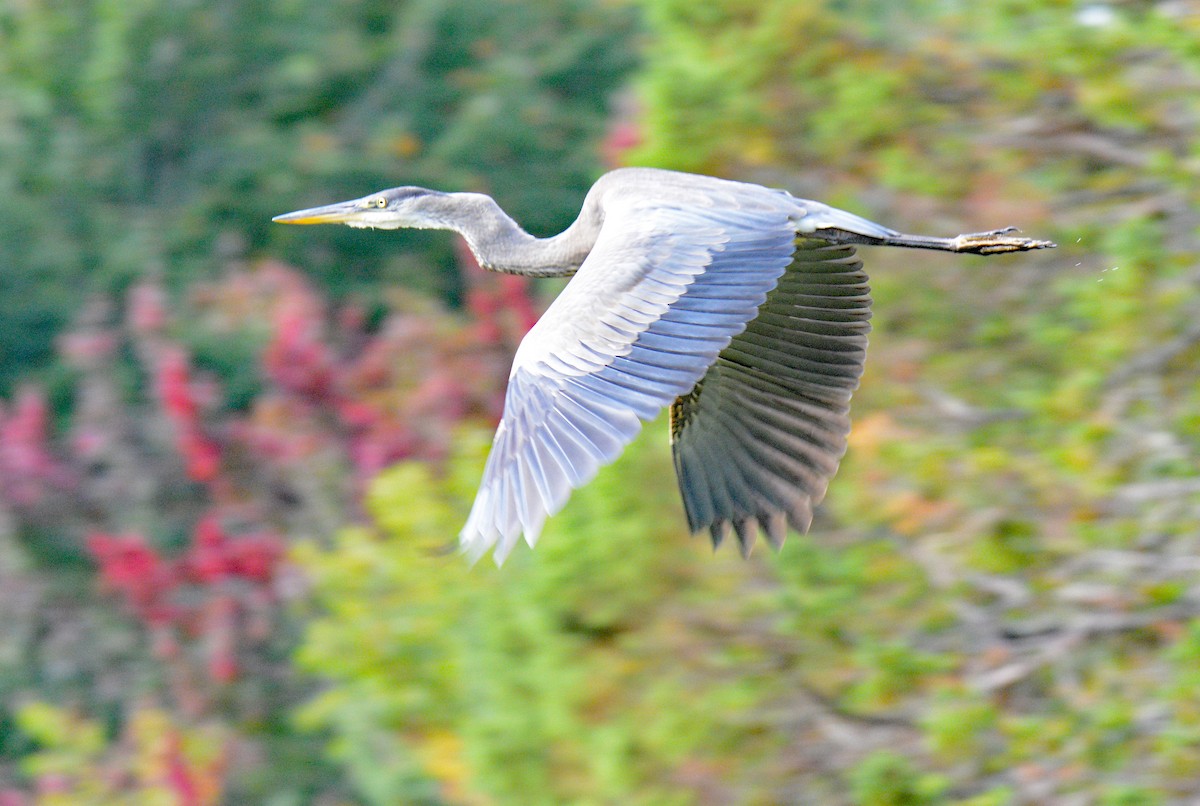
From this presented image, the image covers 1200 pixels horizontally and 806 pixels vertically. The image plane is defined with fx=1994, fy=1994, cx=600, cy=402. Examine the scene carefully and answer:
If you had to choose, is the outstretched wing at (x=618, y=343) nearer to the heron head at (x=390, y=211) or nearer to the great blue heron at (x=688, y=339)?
the great blue heron at (x=688, y=339)

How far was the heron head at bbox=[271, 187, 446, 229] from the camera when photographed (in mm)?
6074

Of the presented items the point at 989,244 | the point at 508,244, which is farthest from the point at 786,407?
the point at 508,244

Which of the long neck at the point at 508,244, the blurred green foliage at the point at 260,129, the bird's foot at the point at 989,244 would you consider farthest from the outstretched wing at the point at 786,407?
the blurred green foliage at the point at 260,129

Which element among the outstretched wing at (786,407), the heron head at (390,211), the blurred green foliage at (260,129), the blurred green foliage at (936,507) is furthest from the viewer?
the blurred green foliage at (260,129)

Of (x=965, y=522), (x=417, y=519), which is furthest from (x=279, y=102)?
A: (x=965, y=522)

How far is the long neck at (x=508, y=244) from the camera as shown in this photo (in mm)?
5703

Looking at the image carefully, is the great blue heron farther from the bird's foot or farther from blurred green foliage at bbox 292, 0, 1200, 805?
blurred green foliage at bbox 292, 0, 1200, 805

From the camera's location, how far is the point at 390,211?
6156 mm

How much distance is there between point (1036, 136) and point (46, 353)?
8.99 m

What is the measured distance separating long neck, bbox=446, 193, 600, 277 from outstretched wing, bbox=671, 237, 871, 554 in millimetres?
544

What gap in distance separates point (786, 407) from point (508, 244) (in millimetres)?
980

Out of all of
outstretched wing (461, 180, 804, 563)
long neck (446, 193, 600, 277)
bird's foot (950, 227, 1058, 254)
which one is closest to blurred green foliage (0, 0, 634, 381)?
long neck (446, 193, 600, 277)

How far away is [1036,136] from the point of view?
299 inches

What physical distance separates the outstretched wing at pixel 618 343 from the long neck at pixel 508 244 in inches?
20.2
